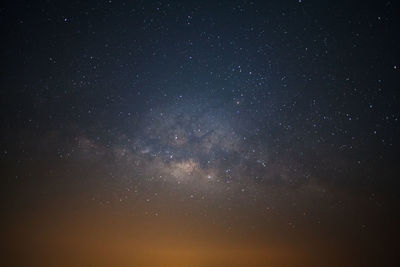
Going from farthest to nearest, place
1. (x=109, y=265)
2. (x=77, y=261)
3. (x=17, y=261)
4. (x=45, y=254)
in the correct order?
1. (x=109, y=265)
2. (x=77, y=261)
3. (x=45, y=254)
4. (x=17, y=261)

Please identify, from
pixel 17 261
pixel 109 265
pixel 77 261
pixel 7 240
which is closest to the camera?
pixel 17 261

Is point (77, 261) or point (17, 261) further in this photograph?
point (77, 261)

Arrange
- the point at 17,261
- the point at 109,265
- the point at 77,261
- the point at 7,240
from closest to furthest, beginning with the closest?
the point at 17,261 → the point at 7,240 → the point at 77,261 → the point at 109,265

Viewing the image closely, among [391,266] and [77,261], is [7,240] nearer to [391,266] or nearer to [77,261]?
Answer: [77,261]

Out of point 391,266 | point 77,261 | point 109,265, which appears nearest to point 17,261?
point 77,261

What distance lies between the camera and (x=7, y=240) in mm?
64250

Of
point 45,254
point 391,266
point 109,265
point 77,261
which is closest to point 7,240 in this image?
point 45,254

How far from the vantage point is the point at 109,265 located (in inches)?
3177

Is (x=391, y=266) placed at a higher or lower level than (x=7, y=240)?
lower

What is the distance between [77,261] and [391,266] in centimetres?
7449

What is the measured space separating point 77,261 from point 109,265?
953cm

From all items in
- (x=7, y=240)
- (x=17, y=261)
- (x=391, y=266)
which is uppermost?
(x=7, y=240)

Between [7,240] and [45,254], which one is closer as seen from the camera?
[7,240]

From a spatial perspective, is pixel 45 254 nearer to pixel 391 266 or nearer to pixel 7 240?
pixel 7 240
